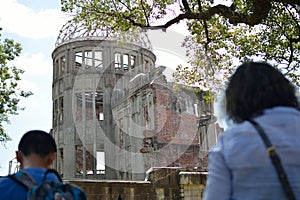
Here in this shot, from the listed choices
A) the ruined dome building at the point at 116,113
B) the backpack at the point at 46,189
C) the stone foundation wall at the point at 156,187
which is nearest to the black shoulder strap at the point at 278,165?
the backpack at the point at 46,189

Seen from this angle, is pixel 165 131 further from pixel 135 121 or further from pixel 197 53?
pixel 197 53

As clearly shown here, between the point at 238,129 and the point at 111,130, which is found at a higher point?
the point at 111,130

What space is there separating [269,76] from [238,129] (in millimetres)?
380

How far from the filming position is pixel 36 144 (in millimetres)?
2682

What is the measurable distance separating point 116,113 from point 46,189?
2609 centimetres

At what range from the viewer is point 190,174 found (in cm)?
1145

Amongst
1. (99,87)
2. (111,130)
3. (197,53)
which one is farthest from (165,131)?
(197,53)

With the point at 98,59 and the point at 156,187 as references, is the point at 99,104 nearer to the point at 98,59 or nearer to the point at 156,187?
the point at 98,59

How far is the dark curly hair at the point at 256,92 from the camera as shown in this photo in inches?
76.7

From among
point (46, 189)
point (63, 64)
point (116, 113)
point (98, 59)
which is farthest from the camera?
point (63, 64)

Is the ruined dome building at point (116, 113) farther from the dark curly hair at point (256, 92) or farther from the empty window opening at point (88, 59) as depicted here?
the dark curly hair at point (256, 92)

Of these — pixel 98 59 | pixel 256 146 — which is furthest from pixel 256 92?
pixel 98 59

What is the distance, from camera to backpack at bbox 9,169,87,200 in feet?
7.93

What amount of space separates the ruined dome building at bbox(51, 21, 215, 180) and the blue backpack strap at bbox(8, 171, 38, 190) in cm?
2131
